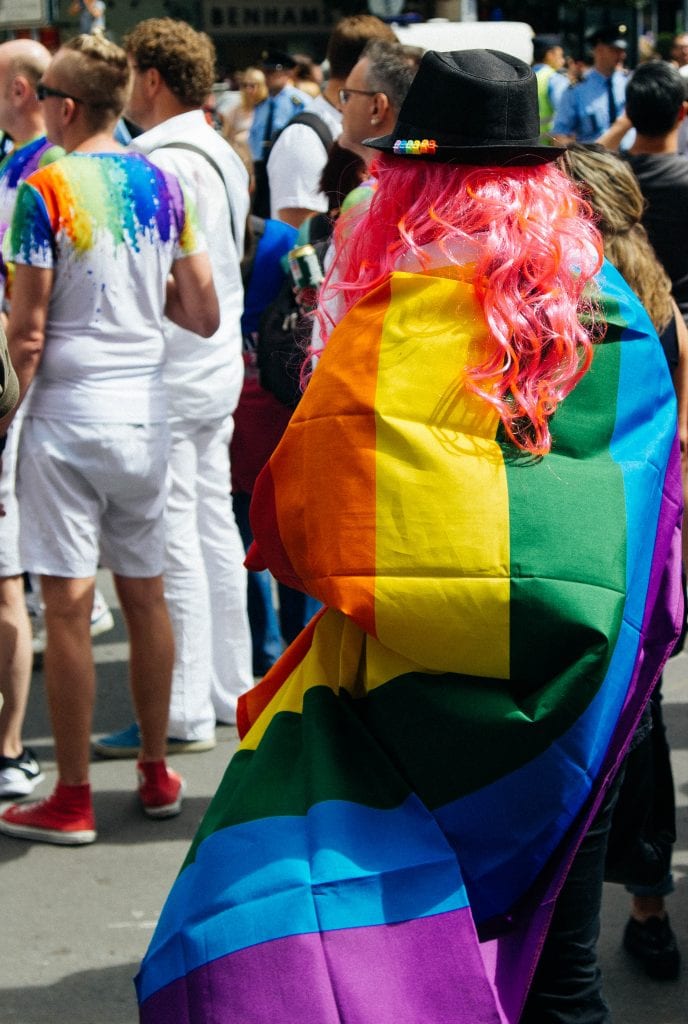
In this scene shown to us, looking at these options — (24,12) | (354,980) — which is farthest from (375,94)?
(24,12)

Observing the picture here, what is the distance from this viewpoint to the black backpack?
4.32m

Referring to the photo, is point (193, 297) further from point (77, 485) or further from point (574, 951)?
point (574, 951)

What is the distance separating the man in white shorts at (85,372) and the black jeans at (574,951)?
1.92 m

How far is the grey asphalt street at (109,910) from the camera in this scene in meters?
3.20

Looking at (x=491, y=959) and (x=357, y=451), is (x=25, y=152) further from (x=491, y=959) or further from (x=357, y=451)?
(x=491, y=959)

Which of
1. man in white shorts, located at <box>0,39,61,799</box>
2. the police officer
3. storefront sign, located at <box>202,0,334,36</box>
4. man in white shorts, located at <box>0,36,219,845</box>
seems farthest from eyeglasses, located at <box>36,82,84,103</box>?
storefront sign, located at <box>202,0,334,36</box>

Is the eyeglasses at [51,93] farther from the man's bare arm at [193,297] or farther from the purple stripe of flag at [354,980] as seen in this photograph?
the purple stripe of flag at [354,980]

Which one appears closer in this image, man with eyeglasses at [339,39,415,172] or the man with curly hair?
man with eyeglasses at [339,39,415,172]

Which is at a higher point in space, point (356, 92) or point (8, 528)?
point (356, 92)

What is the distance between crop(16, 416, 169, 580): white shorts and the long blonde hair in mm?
1449

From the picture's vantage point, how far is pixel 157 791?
13.5ft

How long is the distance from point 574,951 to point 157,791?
2086 millimetres

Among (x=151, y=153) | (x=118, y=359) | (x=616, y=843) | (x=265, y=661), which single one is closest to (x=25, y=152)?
(x=151, y=153)

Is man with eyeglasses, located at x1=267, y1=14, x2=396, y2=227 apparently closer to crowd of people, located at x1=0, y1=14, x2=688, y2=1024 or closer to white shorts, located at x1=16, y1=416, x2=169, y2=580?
white shorts, located at x1=16, y1=416, x2=169, y2=580
